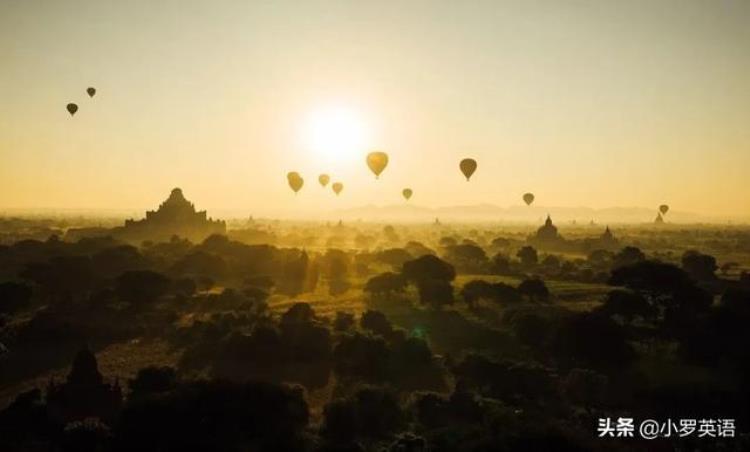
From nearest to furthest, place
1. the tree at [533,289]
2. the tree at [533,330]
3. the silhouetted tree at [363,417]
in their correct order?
the silhouetted tree at [363,417], the tree at [533,330], the tree at [533,289]

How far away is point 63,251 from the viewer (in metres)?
118

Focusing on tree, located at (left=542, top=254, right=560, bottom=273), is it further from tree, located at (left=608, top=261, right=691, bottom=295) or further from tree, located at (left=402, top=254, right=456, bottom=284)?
tree, located at (left=608, top=261, right=691, bottom=295)

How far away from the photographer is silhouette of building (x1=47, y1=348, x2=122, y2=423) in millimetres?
39781

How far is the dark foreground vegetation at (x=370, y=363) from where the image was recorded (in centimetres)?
3219

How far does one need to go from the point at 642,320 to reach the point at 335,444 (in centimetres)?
4604

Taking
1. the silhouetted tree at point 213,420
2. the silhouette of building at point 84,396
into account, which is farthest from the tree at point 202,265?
the silhouetted tree at point 213,420

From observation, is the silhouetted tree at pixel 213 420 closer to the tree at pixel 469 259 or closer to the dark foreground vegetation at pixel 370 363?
the dark foreground vegetation at pixel 370 363

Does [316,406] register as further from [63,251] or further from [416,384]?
[63,251]

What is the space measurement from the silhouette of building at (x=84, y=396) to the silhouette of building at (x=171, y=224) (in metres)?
128

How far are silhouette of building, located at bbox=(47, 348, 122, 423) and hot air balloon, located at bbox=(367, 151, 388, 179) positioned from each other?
79.3m

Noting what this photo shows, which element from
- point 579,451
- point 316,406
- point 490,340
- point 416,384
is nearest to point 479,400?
point 416,384

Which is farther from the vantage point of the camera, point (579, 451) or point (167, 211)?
point (167, 211)

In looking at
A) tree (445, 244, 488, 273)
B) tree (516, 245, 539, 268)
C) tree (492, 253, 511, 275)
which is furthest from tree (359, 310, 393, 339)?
tree (516, 245, 539, 268)

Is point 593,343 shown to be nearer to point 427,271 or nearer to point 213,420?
point 213,420
